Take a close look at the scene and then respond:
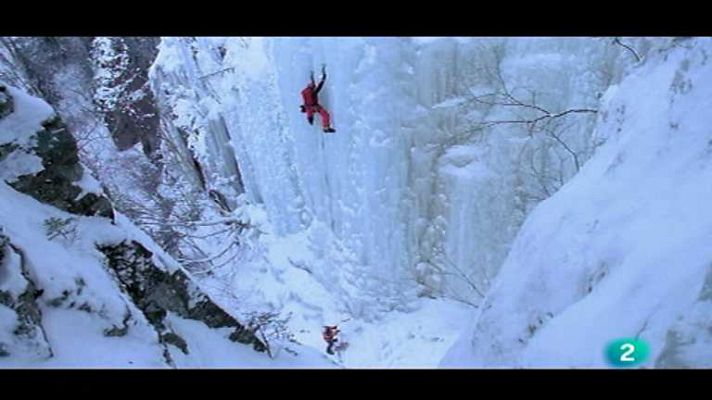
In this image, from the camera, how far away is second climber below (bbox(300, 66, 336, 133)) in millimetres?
3953

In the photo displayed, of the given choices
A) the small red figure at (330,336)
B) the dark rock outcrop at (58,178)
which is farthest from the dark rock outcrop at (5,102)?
the small red figure at (330,336)

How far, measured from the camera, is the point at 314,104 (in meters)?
4.04

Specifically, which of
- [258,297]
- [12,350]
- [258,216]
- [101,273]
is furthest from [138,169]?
[12,350]

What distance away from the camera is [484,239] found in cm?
418

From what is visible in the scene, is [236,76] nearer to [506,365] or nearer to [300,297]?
[300,297]

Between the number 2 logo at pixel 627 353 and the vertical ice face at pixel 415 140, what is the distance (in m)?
2.34

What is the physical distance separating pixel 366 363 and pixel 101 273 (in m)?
3.01

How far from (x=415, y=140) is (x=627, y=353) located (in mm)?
2854

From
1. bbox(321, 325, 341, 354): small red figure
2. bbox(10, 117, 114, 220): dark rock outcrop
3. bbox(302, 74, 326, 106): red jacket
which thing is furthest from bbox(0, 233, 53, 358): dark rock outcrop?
bbox(321, 325, 341, 354): small red figure

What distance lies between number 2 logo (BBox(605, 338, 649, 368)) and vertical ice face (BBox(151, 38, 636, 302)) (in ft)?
7.69

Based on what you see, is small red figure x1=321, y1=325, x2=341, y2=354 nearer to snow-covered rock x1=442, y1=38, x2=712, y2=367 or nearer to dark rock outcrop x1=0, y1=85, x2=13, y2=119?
snow-covered rock x1=442, y1=38, x2=712, y2=367

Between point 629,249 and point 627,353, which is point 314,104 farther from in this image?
point 627,353

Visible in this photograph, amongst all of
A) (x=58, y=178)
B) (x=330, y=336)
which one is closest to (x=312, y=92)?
(x=330, y=336)
